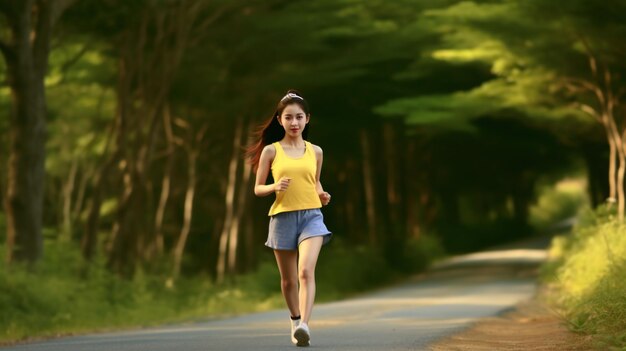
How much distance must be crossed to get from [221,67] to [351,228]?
17789 millimetres

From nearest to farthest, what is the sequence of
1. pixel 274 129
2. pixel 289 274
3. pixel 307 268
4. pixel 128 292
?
pixel 307 268
pixel 289 274
pixel 274 129
pixel 128 292

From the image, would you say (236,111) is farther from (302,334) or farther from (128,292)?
(302,334)

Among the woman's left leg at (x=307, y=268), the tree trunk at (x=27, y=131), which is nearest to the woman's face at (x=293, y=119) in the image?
the woman's left leg at (x=307, y=268)

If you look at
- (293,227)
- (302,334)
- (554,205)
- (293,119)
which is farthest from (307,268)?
(554,205)

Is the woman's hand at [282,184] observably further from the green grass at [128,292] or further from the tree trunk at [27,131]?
the tree trunk at [27,131]

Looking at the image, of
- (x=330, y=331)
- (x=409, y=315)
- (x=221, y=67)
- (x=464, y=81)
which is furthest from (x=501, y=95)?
(x=330, y=331)

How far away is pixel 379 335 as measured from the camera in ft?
50.4

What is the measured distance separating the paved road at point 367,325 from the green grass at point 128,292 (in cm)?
186

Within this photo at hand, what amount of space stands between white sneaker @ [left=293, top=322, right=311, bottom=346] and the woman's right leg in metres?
0.22

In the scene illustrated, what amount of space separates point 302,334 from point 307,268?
2.33 ft

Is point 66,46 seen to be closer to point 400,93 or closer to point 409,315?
point 400,93

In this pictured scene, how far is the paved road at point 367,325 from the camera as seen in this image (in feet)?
44.8

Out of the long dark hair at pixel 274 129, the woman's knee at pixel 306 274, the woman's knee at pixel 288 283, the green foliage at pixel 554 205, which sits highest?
the long dark hair at pixel 274 129

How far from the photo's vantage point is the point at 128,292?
2953 centimetres
